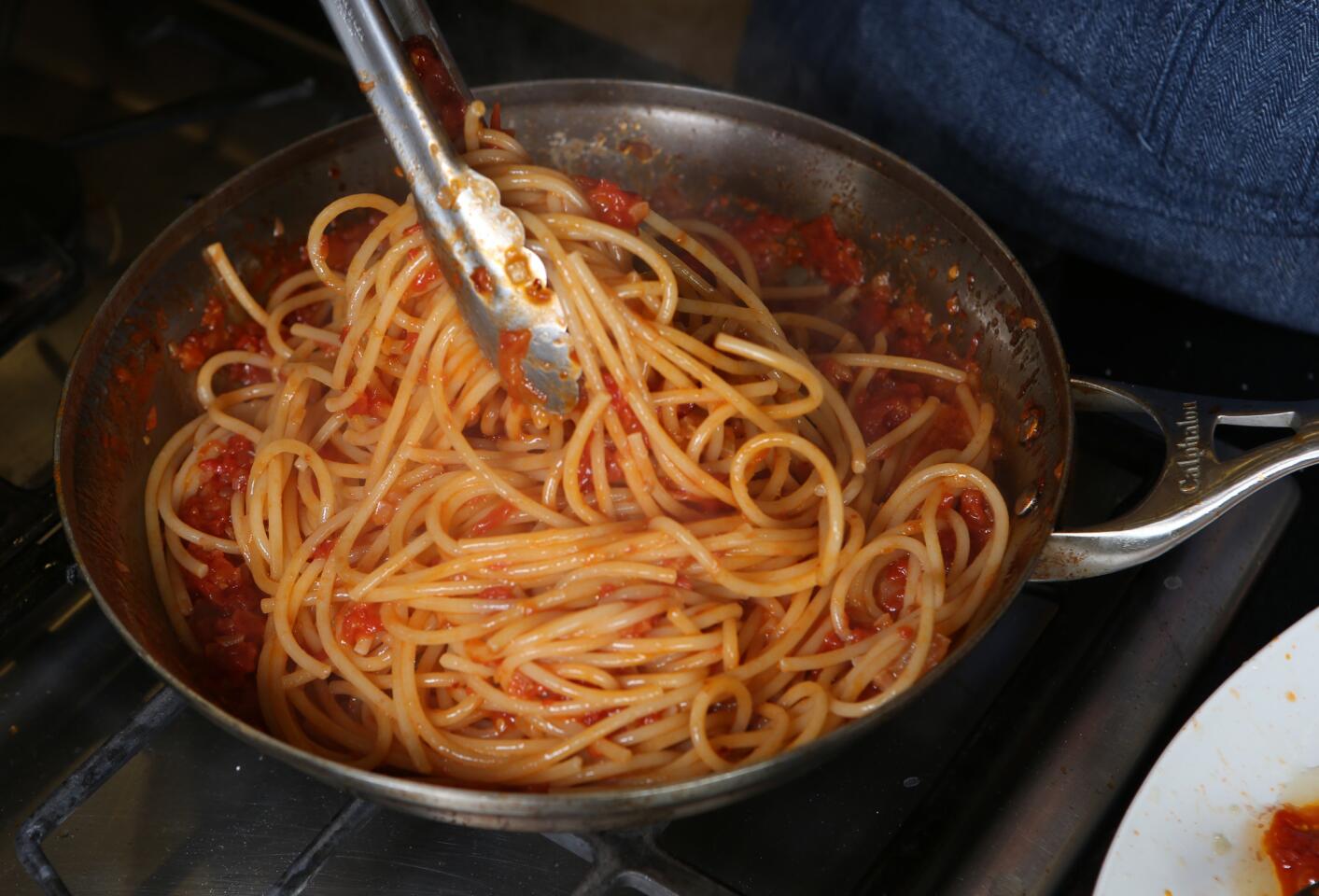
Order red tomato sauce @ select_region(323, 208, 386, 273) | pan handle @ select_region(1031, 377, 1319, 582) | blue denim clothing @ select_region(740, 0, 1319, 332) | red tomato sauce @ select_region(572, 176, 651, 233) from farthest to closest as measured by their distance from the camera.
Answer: red tomato sauce @ select_region(323, 208, 386, 273), blue denim clothing @ select_region(740, 0, 1319, 332), red tomato sauce @ select_region(572, 176, 651, 233), pan handle @ select_region(1031, 377, 1319, 582)

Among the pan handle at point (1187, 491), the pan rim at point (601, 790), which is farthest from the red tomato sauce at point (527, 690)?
the pan handle at point (1187, 491)

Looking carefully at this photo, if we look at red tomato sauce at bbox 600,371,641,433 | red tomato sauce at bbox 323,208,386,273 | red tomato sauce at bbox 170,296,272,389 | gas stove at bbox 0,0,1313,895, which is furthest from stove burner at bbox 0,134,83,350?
red tomato sauce at bbox 600,371,641,433

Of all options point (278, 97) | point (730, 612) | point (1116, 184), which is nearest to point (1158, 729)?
point (730, 612)

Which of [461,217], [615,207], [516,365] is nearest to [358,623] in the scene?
[516,365]

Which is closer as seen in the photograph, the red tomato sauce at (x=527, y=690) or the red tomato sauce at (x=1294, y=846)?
the red tomato sauce at (x=1294, y=846)

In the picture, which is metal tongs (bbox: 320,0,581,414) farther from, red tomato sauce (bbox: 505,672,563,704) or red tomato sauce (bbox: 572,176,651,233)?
red tomato sauce (bbox: 505,672,563,704)

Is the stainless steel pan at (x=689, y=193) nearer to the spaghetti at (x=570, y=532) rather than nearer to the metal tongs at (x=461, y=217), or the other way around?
the spaghetti at (x=570, y=532)
